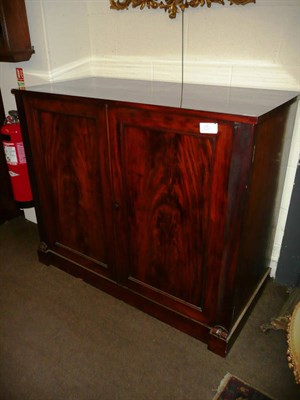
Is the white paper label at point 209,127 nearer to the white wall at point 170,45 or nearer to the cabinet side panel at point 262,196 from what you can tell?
the cabinet side panel at point 262,196

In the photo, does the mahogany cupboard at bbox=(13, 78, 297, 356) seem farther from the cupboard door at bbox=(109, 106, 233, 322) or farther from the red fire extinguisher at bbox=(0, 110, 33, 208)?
the red fire extinguisher at bbox=(0, 110, 33, 208)

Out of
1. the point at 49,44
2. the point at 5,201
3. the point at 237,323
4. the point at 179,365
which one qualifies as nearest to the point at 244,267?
the point at 237,323

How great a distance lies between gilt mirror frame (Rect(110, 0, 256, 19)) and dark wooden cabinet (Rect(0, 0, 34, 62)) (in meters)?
0.52

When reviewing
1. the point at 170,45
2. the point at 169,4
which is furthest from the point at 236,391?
the point at 169,4

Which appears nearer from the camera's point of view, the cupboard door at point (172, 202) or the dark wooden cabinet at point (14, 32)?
the cupboard door at point (172, 202)

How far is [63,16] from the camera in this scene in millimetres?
1920

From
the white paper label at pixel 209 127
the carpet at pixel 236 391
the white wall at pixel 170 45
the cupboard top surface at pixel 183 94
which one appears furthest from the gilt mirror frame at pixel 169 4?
the carpet at pixel 236 391

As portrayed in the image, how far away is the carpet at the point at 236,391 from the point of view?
1.37m

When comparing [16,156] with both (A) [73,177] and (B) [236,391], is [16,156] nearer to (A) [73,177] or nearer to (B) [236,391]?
(A) [73,177]

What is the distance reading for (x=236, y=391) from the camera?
1.40 meters

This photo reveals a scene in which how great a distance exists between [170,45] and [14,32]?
87 centimetres

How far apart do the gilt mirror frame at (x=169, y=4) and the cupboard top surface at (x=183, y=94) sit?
14.5 inches

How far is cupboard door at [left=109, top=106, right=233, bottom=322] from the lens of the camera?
4.06 feet

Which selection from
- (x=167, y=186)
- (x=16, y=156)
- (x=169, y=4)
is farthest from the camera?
(x=16, y=156)
